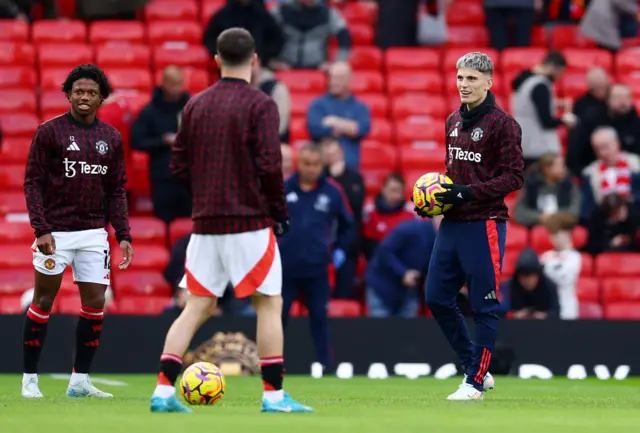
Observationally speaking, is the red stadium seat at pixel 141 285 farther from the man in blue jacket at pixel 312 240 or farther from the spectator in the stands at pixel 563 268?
the spectator in the stands at pixel 563 268

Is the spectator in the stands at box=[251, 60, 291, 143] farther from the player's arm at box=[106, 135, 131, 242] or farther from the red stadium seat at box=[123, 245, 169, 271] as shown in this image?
the player's arm at box=[106, 135, 131, 242]

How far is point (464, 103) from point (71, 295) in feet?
22.2

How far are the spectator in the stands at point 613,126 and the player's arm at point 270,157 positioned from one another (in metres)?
9.56

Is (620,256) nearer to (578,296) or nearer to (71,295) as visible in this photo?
(578,296)

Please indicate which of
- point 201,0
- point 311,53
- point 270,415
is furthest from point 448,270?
point 201,0

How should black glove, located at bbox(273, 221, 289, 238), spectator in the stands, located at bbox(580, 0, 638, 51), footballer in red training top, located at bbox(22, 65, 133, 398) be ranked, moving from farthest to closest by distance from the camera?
spectator in the stands, located at bbox(580, 0, 638, 51) < footballer in red training top, located at bbox(22, 65, 133, 398) < black glove, located at bbox(273, 221, 289, 238)

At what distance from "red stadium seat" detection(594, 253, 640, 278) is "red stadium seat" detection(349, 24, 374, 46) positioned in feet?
16.2

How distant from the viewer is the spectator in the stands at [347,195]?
15.5 meters

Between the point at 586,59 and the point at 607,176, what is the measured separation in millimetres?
3302

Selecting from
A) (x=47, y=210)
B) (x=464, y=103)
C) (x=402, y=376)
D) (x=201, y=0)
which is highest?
(x=201, y=0)

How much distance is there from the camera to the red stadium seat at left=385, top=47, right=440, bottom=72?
18.9 m

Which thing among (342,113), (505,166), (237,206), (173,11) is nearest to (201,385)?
(237,206)

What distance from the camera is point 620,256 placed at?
1620 cm

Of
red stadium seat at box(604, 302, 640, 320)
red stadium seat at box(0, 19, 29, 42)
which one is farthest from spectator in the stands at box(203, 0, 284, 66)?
red stadium seat at box(604, 302, 640, 320)
